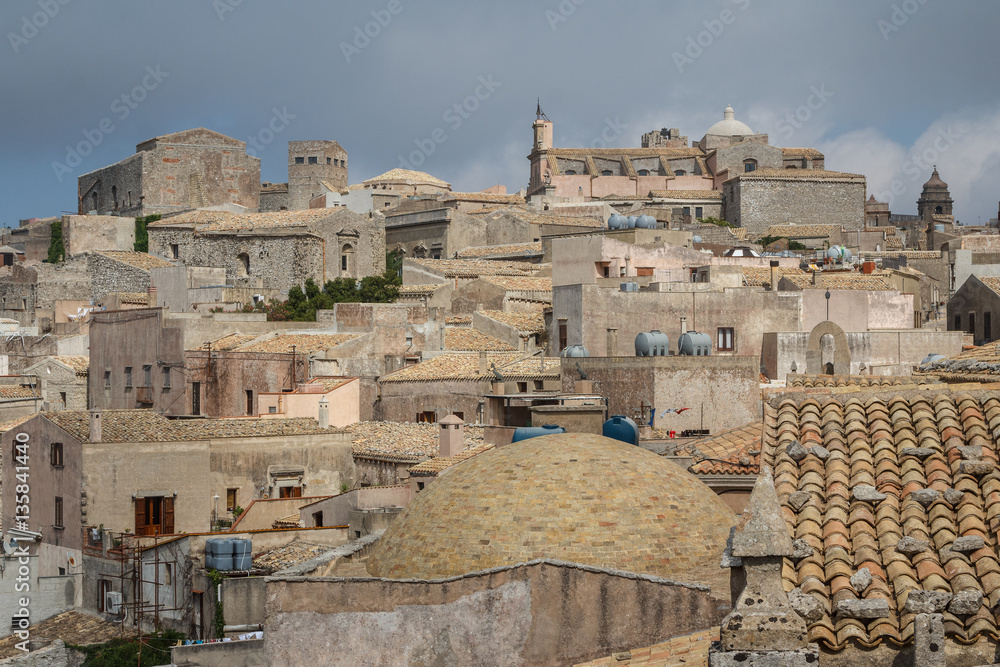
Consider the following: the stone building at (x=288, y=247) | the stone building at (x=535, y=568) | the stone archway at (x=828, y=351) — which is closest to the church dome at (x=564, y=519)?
the stone building at (x=535, y=568)

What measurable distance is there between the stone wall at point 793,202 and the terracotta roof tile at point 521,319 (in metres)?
33.2

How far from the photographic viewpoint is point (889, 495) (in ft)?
29.3

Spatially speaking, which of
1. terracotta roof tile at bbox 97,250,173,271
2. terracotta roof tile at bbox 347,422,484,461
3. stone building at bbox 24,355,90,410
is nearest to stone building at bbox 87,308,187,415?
stone building at bbox 24,355,90,410

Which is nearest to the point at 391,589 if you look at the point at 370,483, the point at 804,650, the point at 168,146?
the point at 804,650

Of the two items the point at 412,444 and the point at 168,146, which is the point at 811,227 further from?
the point at 412,444

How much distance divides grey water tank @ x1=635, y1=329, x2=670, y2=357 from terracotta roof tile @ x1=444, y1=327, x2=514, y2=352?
9494mm

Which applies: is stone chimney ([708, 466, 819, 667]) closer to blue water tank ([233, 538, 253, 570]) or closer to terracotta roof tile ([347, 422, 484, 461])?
blue water tank ([233, 538, 253, 570])

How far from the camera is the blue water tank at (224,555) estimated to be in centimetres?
2097

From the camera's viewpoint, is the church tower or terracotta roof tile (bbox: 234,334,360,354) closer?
terracotta roof tile (bbox: 234,334,360,354)

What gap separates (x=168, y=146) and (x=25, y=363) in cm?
2521

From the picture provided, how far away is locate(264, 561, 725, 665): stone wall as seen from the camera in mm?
12453

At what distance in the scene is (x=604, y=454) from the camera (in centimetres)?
1516

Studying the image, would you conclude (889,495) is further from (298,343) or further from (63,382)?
(63,382)

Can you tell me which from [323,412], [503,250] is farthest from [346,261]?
[323,412]
